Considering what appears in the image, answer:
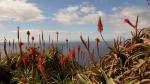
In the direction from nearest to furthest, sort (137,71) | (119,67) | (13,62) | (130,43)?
(137,71)
(119,67)
(130,43)
(13,62)

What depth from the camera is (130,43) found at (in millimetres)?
8484

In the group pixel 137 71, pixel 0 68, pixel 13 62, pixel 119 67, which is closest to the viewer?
pixel 137 71

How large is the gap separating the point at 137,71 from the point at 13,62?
27.1ft

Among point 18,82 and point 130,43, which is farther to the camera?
point 18,82

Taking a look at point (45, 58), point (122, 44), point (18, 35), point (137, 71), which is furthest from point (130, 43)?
point (45, 58)

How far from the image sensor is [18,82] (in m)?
12.3

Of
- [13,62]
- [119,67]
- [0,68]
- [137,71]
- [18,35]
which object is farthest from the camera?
[13,62]

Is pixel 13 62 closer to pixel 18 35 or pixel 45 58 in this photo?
pixel 45 58

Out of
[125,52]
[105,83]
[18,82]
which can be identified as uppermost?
[125,52]

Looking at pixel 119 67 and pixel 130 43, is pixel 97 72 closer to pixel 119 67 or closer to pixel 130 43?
pixel 119 67

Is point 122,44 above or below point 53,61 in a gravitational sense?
above

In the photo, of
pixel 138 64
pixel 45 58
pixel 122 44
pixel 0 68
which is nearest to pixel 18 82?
pixel 0 68

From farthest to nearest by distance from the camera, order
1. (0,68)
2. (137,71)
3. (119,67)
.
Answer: (0,68) < (119,67) < (137,71)

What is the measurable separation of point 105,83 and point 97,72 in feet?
1.39
